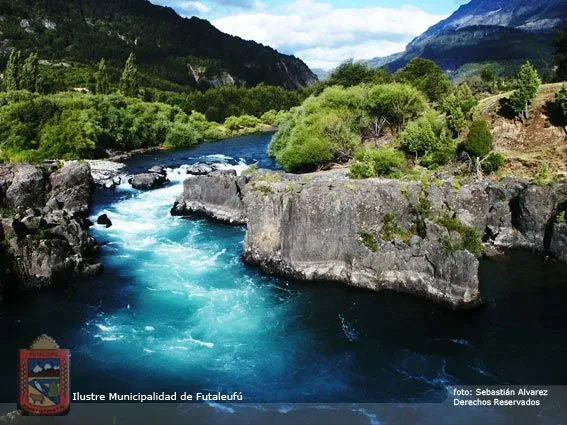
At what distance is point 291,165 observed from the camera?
7325cm

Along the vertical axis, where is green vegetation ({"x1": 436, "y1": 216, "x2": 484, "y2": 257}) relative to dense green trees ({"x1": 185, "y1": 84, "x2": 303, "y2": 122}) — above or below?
below

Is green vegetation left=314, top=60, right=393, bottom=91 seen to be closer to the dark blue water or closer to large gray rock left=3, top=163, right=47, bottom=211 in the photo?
large gray rock left=3, top=163, right=47, bottom=211

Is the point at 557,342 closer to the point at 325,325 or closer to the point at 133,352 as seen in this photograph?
the point at 325,325

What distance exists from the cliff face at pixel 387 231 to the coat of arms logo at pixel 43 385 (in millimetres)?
21859

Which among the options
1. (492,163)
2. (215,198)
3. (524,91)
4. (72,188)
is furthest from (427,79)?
(72,188)

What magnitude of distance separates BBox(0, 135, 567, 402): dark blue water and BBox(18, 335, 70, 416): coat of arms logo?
365cm

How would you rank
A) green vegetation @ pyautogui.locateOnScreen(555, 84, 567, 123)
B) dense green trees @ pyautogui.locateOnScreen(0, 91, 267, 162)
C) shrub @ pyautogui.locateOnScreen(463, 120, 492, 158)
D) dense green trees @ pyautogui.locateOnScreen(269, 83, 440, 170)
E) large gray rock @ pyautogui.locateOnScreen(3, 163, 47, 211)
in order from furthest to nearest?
dense green trees @ pyautogui.locateOnScreen(0, 91, 267, 162) → dense green trees @ pyautogui.locateOnScreen(269, 83, 440, 170) → green vegetation @ pyautogui.locateOnScreen(555, 84, 567, 123) → shrub @ pyautogui.locateOnScreen(463, 120, 492, 158) → large gray rock @ pyautogui.locateOnScreen(3, 163, 47, 211)

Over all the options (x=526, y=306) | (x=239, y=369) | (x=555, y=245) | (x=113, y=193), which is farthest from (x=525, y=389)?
(x=113, y=193)

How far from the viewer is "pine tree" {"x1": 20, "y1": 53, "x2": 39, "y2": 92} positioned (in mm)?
129000

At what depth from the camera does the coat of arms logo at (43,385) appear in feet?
82.4

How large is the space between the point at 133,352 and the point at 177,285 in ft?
34.4

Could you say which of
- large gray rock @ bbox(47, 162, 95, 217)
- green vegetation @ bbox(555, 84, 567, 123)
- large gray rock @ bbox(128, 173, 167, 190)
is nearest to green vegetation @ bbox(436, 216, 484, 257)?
green vegetation @ bbox(555, 84, 567, 123)

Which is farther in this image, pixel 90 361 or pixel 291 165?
pixel 291 165

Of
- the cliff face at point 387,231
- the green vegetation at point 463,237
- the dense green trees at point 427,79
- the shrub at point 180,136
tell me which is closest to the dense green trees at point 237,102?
the shrub at point 180,136
